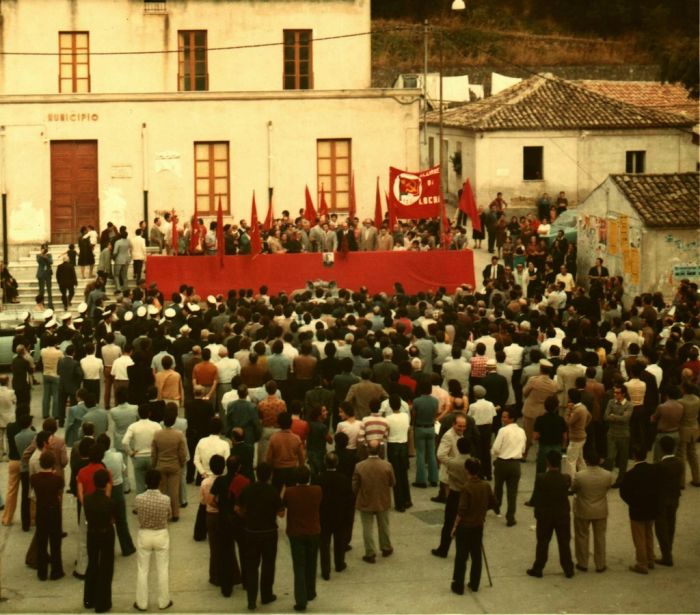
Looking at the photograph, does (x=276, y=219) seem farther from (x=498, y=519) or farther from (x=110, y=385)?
(x=498, y=519)

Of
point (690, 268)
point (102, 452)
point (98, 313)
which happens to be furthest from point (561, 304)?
point (102, 452)

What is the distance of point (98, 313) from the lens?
2728 cm

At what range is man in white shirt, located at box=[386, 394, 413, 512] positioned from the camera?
17.8 metres

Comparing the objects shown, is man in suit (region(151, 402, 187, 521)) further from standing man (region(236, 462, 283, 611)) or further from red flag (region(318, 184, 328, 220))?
red flag (region(318, 184, 328, 220))

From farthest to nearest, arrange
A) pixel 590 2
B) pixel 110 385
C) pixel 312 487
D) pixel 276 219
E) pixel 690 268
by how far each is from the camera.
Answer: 1. pixel 590 2
2. pixel 276 219
3. pixel 690 268
4. pixel 110 385
5. pixel 312 487

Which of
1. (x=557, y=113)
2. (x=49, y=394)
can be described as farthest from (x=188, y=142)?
(x=49, y=394)

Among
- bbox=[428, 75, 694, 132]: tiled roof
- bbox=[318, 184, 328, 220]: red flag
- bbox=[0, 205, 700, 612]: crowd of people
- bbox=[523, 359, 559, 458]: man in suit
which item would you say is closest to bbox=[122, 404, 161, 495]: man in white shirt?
bbox=[0, 205, 700, 612]: crowd of people

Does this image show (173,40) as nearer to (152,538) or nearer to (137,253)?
(137,253)

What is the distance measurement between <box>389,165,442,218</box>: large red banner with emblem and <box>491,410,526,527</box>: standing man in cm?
1686

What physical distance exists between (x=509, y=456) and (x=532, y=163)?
33.2 metres

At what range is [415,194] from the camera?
112 ft

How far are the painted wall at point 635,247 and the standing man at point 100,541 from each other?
762 inches

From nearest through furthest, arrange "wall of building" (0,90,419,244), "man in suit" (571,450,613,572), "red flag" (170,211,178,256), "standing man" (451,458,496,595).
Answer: "standing man" (451,458,496,595)
"man in suit" (571,450,613,572)
"red flag" (170,211,178,256)
"wall of building" (0,90,419,244)

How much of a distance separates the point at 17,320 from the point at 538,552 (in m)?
15.4
